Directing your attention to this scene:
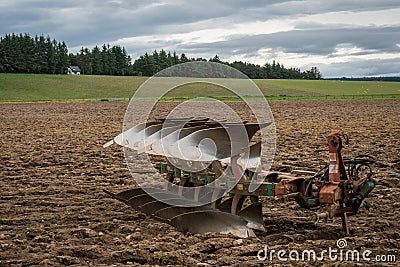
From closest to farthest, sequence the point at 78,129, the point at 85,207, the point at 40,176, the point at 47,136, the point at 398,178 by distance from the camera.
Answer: the point at 85,207 < the point at 398,178 < the point at 40,176 < the point at 47,136 < the point at 78,129

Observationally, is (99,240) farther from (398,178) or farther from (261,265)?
(398,178)

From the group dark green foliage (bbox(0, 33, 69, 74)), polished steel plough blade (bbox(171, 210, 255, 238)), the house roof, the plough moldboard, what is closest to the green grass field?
dark green foliage (bbox(0, 33, 69, 74))

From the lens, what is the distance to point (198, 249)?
6.34m

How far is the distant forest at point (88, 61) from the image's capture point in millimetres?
108625

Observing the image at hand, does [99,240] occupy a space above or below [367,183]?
below

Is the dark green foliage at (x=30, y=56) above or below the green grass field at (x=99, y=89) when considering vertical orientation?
above

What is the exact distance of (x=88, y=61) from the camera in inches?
5084

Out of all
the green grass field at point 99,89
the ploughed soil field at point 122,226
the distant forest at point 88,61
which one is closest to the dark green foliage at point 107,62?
the distant forest at point 88,61

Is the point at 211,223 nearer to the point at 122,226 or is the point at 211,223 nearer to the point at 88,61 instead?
the point at 122,226

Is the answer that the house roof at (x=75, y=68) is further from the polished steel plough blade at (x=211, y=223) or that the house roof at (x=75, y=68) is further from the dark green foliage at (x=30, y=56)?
the polished steel plough blade at (x=211, y=223)

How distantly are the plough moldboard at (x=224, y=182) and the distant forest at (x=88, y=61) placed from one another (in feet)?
296

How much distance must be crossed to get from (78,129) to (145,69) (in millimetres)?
96695

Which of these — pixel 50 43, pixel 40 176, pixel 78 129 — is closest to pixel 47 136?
pixel 78 129

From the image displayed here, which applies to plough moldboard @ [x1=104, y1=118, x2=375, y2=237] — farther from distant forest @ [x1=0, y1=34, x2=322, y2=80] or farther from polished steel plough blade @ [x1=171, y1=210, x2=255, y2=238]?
distant forest @ [x1=0, y1=34, x2=322, y2=80]
